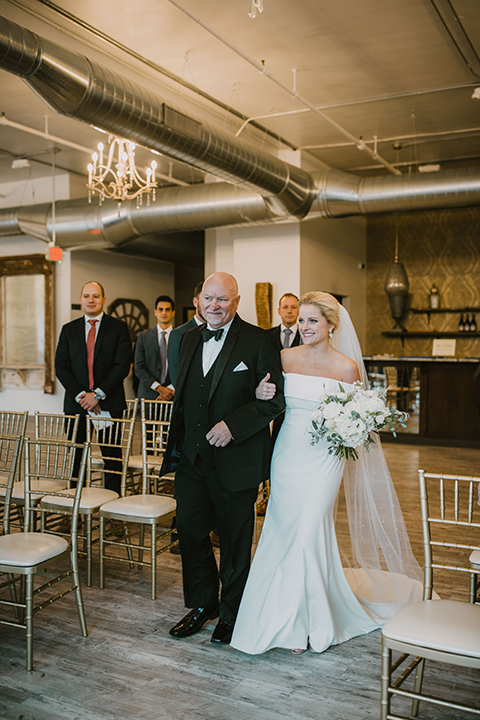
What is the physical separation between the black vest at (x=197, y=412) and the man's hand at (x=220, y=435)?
0.42 feet

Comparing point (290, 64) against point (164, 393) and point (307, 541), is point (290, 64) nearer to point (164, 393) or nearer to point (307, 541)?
point (164, 393)

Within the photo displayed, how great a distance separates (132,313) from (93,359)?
7594 mm

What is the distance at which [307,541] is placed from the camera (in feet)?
9.97

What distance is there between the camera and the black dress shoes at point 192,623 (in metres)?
3.16

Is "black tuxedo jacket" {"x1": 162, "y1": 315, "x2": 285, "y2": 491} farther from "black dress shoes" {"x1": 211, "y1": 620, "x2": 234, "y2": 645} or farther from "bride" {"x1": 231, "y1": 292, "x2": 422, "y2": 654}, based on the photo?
"black dress shoes" {"x1": 211, "y1": 620, "x2": 234, "y2": 645}

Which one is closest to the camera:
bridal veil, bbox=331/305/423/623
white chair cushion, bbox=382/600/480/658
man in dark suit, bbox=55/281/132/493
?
white chair cushion, bbox=382/600/480/658

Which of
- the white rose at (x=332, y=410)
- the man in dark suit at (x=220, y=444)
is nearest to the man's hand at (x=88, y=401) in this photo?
the man in dark suit at (x=220, y=444)

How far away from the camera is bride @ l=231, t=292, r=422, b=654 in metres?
Result: 3.00

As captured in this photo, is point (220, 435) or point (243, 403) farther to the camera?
point (243, 403)

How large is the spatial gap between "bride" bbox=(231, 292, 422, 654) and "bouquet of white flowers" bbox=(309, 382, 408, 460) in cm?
12

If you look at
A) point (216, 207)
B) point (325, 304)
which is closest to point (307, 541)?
point (325, 304)

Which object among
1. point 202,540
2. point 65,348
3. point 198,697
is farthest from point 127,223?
point 198,697

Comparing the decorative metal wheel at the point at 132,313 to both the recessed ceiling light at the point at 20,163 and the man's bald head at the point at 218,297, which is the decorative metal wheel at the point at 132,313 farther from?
the man's bald head at the point at 218,297

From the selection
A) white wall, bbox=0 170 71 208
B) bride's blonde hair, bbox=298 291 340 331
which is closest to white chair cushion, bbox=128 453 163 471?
bride's blonde hair, bbox=298 291 340 331
